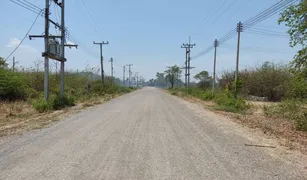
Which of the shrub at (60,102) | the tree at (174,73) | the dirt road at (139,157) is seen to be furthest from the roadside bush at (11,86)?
the tree at (174,73)

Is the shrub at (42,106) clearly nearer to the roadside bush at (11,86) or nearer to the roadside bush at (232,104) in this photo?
the roadside bush at (11,86)

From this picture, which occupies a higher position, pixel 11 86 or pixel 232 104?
pixel 11 86

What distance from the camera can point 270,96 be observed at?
111ft

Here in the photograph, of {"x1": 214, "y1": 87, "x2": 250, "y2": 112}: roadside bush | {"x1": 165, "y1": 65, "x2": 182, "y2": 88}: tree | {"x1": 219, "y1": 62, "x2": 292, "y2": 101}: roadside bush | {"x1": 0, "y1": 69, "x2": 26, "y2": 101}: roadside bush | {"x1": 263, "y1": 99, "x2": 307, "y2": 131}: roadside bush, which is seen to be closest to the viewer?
{"x1": 263, "y1": 99, "x2": 307, "y2": 131}: roadside bush

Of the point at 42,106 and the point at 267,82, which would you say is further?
the point at 267,82

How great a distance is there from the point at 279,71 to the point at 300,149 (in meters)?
29.3

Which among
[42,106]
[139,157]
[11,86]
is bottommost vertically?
[139,157]

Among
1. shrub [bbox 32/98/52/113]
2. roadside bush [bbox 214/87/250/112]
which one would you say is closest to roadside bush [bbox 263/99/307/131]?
roadside bush [bbox 214/87/250/112]

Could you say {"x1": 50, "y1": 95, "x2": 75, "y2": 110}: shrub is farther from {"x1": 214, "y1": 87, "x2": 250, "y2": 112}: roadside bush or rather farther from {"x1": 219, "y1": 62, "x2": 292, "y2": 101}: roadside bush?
{"x1": 219, "y1": 62, "x2": 292, "y2": 101}: roadside bush

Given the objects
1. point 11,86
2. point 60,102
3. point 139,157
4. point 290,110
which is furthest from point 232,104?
point 11,86

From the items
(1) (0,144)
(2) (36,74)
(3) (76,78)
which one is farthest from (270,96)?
(1) (0,144)

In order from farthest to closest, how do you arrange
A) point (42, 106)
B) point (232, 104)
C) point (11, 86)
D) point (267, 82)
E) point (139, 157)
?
point (267, 82) < point (11, 86) < point (232, 104) < point (42, 106) < point (139, 157)

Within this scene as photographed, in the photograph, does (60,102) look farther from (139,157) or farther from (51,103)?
(139,157)

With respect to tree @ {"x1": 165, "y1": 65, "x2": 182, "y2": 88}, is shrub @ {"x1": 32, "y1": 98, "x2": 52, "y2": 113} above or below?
below
